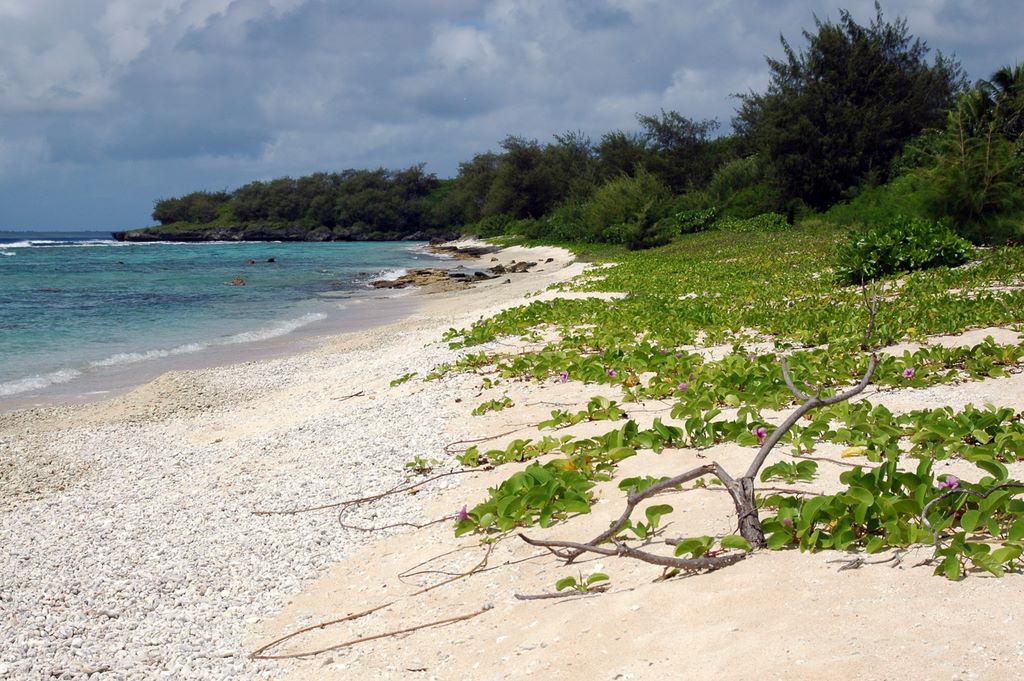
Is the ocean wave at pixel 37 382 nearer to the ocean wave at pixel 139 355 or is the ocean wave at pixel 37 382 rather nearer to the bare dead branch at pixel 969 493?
the ocean wave at pixel 139 355

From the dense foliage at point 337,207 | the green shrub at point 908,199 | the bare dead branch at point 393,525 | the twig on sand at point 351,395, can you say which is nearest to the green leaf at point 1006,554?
the bare dead branch at point 393,525

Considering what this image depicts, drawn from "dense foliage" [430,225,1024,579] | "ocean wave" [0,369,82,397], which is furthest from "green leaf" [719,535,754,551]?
"ocean wave" [0,369,82,397]

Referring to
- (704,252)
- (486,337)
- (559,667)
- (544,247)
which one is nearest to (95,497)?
(559,667)

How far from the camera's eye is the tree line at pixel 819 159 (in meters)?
17.8

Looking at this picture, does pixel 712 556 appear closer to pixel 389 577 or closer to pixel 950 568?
pixel 950 568

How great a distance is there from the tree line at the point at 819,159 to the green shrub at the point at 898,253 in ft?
10.3

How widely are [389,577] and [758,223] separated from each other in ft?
118

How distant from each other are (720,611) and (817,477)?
1625 millimetres

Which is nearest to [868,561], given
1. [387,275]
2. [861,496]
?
[861,496]

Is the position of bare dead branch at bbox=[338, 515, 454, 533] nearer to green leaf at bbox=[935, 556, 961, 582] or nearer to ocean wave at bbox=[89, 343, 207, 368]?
green leaf at bbox=[935, 556, 961, 582]

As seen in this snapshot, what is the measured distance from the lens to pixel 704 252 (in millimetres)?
27484

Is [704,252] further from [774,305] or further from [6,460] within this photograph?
[6,460]

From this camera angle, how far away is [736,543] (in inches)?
135

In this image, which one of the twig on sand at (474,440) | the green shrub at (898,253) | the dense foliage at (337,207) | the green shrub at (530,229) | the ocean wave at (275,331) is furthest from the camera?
the dense foliage at (337,207)
